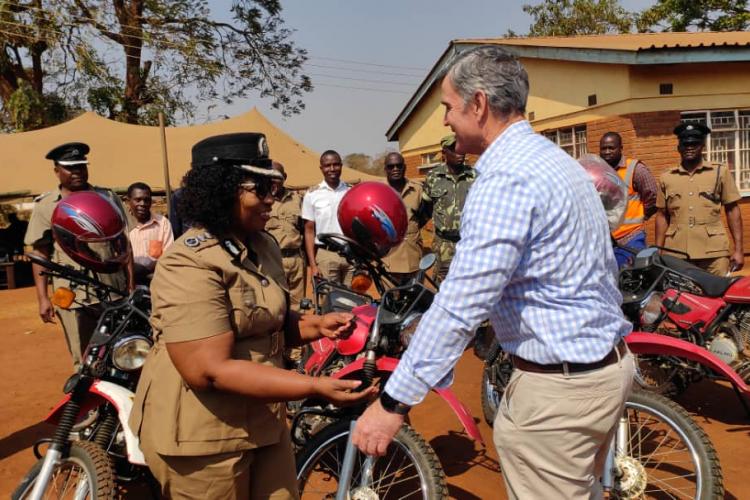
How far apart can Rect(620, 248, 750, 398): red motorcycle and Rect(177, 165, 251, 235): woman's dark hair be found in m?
2.55

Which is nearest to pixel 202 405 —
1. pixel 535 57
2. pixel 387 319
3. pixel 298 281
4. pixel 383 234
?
pixel 387 319

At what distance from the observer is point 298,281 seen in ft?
21.5

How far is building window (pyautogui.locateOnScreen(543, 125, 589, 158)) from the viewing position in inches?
452

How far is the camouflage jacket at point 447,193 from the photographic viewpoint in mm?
5570

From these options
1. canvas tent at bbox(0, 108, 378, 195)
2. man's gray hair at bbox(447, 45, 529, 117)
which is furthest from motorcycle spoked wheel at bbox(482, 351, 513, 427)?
canvas tent at bbox(0, 108, 378, 195)

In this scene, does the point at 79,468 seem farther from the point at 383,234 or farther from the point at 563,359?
the point at 563,359

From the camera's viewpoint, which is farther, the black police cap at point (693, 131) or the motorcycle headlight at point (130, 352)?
the black police cap at point (693, 131)

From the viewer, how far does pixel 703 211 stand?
17.6 ft

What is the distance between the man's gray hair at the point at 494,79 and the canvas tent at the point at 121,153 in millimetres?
11507

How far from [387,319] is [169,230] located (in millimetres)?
3425

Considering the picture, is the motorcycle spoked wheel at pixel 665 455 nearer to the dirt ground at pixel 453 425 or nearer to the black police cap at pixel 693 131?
the dirt ground at pixel 453 425

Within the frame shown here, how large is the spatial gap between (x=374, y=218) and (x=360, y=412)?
0.93 meters

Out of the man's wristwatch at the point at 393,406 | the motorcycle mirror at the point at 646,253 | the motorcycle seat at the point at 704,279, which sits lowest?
the motorcycle seat at the point at 704,279

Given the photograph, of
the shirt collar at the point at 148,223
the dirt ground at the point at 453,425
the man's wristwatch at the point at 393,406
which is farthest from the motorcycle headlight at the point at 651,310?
the shirt collar at the point at 148,223
